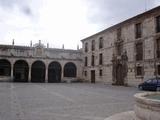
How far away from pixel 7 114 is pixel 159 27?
65.9 ft

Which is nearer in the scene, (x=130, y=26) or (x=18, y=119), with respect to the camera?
(x=18, y=119)

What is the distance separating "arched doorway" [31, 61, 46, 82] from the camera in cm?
4022

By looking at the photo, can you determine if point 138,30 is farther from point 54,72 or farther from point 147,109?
point 147,109

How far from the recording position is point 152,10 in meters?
24.1

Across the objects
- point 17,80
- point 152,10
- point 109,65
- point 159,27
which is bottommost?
point 17,80

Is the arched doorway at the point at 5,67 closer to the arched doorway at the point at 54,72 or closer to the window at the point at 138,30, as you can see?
the arched doorway at the point at 54,72

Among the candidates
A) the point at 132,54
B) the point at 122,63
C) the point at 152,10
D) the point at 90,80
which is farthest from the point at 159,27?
the point at 90,80

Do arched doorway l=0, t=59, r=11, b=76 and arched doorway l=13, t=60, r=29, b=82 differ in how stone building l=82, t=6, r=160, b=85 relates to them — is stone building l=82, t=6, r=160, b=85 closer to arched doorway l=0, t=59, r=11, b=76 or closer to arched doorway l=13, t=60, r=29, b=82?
arched doorway l=13, t=60, r=29, b=82

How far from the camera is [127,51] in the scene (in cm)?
2827

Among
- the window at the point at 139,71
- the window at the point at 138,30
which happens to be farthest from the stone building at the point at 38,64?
the window at the point at 139,71

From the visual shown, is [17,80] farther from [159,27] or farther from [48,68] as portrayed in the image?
[159,27]

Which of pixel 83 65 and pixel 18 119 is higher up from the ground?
pixel 83 65

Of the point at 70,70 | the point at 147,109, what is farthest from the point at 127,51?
the point at 147,109

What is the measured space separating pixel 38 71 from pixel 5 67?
19.4ft
